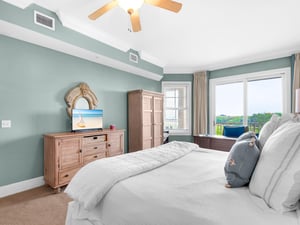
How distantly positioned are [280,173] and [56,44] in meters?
3.24

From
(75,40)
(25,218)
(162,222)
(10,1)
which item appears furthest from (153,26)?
(25,218)

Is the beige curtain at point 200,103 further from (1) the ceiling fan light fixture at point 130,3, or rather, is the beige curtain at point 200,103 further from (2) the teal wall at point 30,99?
(1) the ceiling fan light fixture at point 130,3

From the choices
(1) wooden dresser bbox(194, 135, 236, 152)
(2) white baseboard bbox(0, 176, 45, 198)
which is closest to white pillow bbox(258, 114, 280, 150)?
(1) wooden dresser bbox(194, 135, 236, 152)

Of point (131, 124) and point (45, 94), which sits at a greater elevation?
point (45, 94)

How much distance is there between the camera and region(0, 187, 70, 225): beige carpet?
1818 millimetres

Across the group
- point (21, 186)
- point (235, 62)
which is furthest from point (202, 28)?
point (21, 186)

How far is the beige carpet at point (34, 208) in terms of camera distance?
1818mm

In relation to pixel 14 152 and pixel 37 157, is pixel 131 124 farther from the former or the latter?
pixel 14 152

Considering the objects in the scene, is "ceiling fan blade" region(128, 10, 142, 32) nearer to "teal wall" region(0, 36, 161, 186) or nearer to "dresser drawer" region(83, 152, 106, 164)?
"teal wall" region(0, 36, 161, 186)

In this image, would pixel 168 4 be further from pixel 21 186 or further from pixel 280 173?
pixel 21 186

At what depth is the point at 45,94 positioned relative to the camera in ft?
9.09

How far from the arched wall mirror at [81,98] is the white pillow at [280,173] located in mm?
3012

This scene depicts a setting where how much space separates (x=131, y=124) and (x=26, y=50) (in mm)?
2532

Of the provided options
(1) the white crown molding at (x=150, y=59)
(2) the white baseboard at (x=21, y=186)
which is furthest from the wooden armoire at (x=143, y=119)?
(2) the white baseboard at (x=21, y=186)
